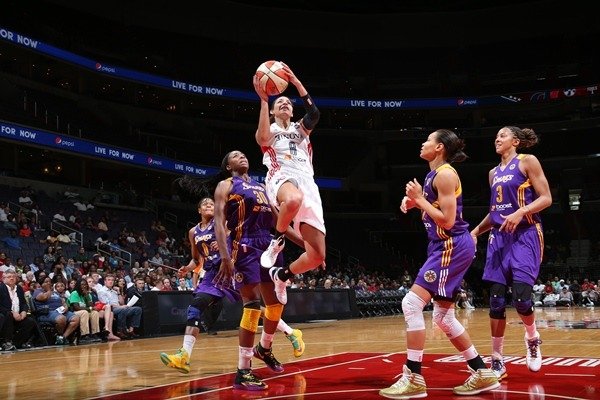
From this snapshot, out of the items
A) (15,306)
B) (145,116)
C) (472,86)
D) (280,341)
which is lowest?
(280,341)

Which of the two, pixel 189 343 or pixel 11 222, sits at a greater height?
pixel 11 222

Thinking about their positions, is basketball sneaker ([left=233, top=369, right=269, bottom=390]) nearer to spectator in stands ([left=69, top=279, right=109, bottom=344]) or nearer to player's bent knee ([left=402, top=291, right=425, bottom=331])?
player's bent knee ([left=402, top=291, right=425, bottom=331])

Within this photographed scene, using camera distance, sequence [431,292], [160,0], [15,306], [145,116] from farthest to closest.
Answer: [160,0], [145,116], [15,306], [431,292]

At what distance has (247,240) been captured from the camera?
20.6 feet

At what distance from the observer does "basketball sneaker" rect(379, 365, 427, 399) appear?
4805 millimetres

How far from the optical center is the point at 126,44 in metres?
33.2

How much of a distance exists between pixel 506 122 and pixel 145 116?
2046cm

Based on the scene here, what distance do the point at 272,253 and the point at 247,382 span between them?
113 centimetres

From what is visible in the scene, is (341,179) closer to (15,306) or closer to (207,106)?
(207,106)

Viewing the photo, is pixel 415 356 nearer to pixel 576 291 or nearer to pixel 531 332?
pixel 531 332

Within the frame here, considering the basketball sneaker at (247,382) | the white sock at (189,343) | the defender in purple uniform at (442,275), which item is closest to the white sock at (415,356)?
the defender in purple uniform at (442,275)

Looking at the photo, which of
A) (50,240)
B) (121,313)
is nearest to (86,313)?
(121,313)

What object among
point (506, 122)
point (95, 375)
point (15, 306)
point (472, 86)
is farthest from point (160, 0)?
point (95, 375)

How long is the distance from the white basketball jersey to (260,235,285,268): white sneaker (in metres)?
0.61
